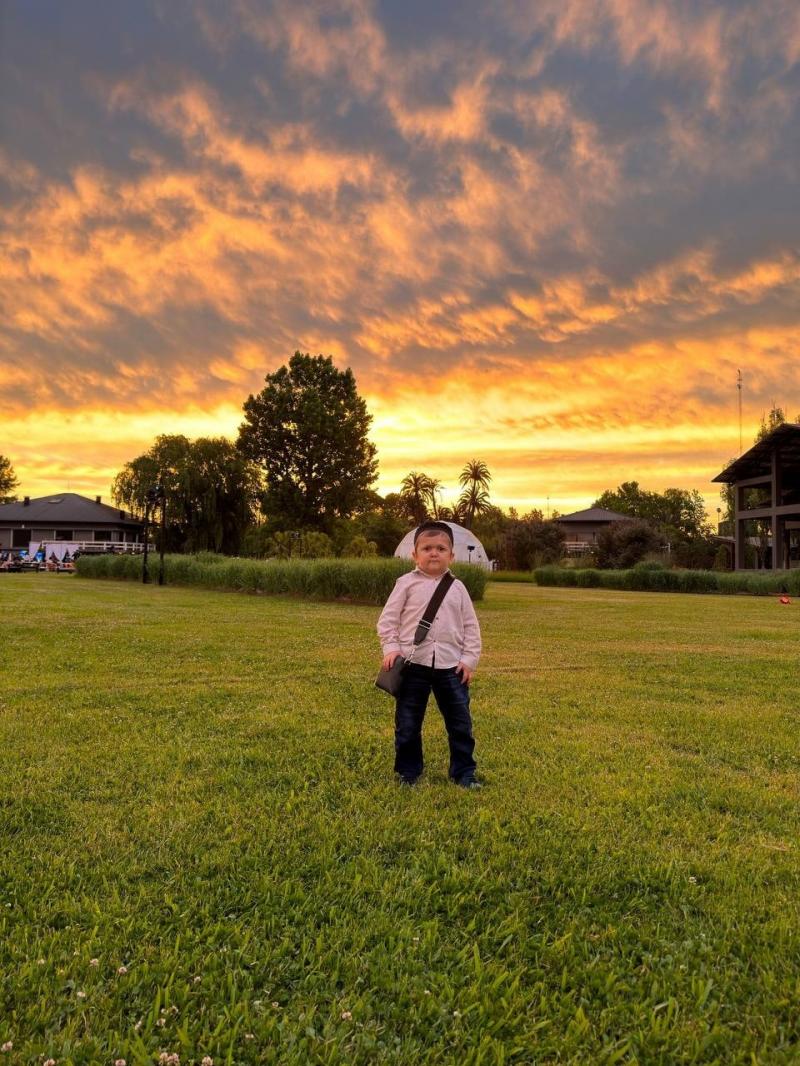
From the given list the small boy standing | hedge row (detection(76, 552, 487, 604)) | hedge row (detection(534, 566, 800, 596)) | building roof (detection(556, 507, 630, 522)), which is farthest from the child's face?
building roof (detection(556, 507, 630, 522))

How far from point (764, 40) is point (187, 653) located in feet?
47.1

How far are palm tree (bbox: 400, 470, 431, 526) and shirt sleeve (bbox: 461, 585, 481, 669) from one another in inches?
2546

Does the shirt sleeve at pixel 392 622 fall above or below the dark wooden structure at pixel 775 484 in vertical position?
below

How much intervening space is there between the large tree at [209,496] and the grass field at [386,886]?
1420 inches

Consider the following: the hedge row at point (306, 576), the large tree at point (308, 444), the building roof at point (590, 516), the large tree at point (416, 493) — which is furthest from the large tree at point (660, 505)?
the hedge row at point (306, 576)

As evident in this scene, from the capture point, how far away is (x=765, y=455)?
38406mm

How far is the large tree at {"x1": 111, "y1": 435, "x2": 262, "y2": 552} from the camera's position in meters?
40.3

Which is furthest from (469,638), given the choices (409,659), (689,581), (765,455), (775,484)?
(765,455)

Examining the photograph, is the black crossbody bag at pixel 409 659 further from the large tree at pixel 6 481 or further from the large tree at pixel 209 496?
the large tree at pixel 6 481

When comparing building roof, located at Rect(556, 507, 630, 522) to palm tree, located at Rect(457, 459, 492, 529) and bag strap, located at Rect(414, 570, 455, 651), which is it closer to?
palm tree, located at Rect(457, 459, 492, 529)

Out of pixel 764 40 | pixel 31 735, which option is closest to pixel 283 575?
pixel 31 735

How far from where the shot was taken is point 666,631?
496 inches

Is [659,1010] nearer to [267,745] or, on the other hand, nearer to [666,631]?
[267,745]

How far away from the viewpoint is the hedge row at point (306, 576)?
17.8 m
